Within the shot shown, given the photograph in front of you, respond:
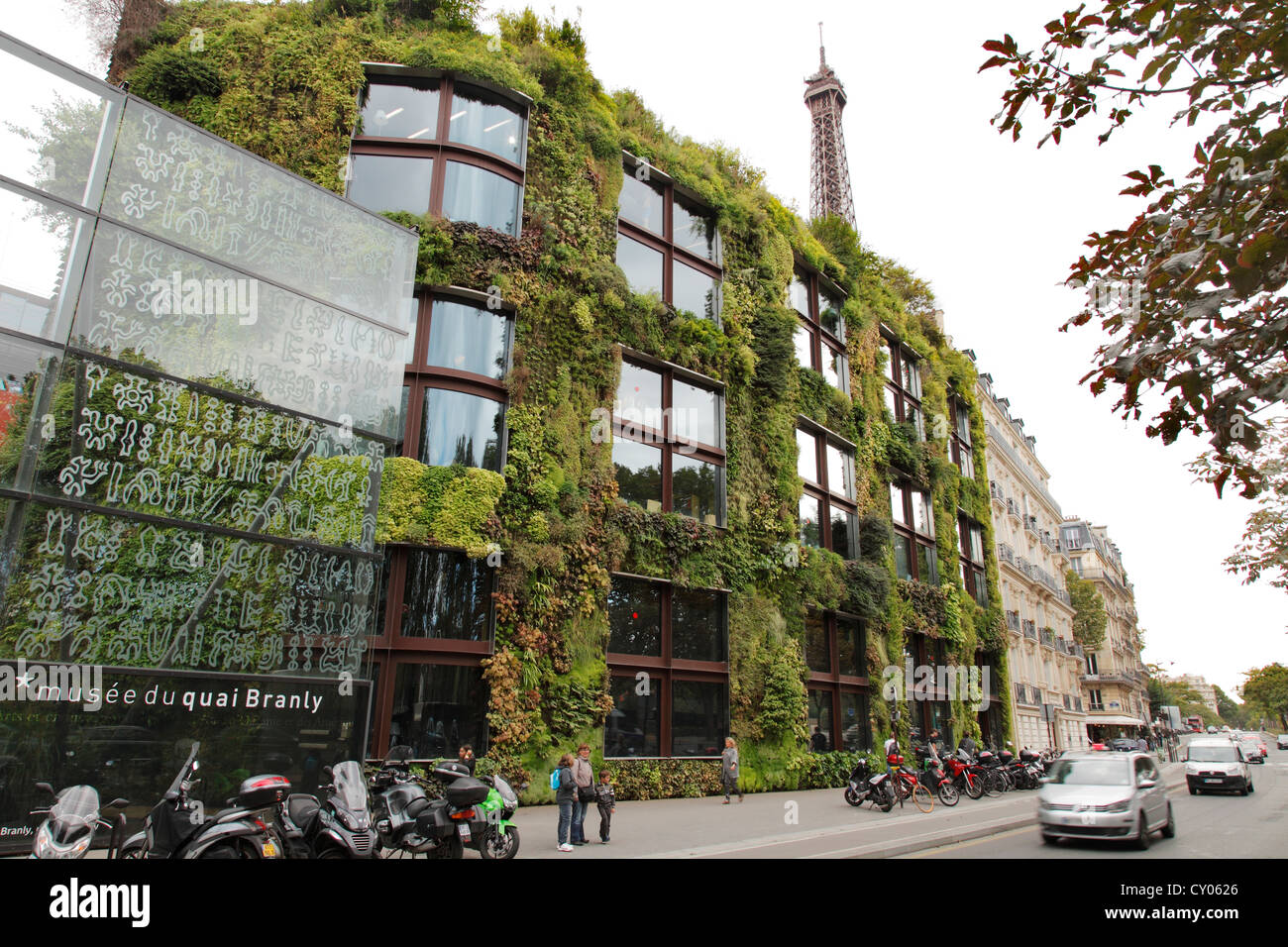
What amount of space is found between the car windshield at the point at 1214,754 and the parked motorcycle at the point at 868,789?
1359 centimetres

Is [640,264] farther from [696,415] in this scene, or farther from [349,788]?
[349,788]

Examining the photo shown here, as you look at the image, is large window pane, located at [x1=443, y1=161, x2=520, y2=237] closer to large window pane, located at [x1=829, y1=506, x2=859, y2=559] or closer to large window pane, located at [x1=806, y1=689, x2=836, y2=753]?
large window pane, located at [x1=829, y1=506, x2=859, y2=559]

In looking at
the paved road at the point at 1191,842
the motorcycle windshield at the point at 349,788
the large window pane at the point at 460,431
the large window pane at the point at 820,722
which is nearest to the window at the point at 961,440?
the large window pane at the point at 820,722

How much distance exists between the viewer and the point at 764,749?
20.1m

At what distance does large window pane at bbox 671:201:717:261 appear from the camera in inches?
916

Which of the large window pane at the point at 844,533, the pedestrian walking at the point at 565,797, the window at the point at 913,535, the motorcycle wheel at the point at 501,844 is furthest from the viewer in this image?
the window at the point at 913,535

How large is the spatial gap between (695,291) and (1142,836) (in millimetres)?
17060

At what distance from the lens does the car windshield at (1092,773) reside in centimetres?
1238

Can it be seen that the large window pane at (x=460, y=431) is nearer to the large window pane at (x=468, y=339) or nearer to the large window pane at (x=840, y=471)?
the large window pane at (x=468, y=339)

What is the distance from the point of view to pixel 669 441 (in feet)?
68.0

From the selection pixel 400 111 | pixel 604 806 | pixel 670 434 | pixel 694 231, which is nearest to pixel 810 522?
pixel 670 434

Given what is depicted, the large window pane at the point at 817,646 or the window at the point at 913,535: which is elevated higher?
the window at the point at 913,535

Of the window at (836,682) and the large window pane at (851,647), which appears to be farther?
the large window pane at (851,647)
